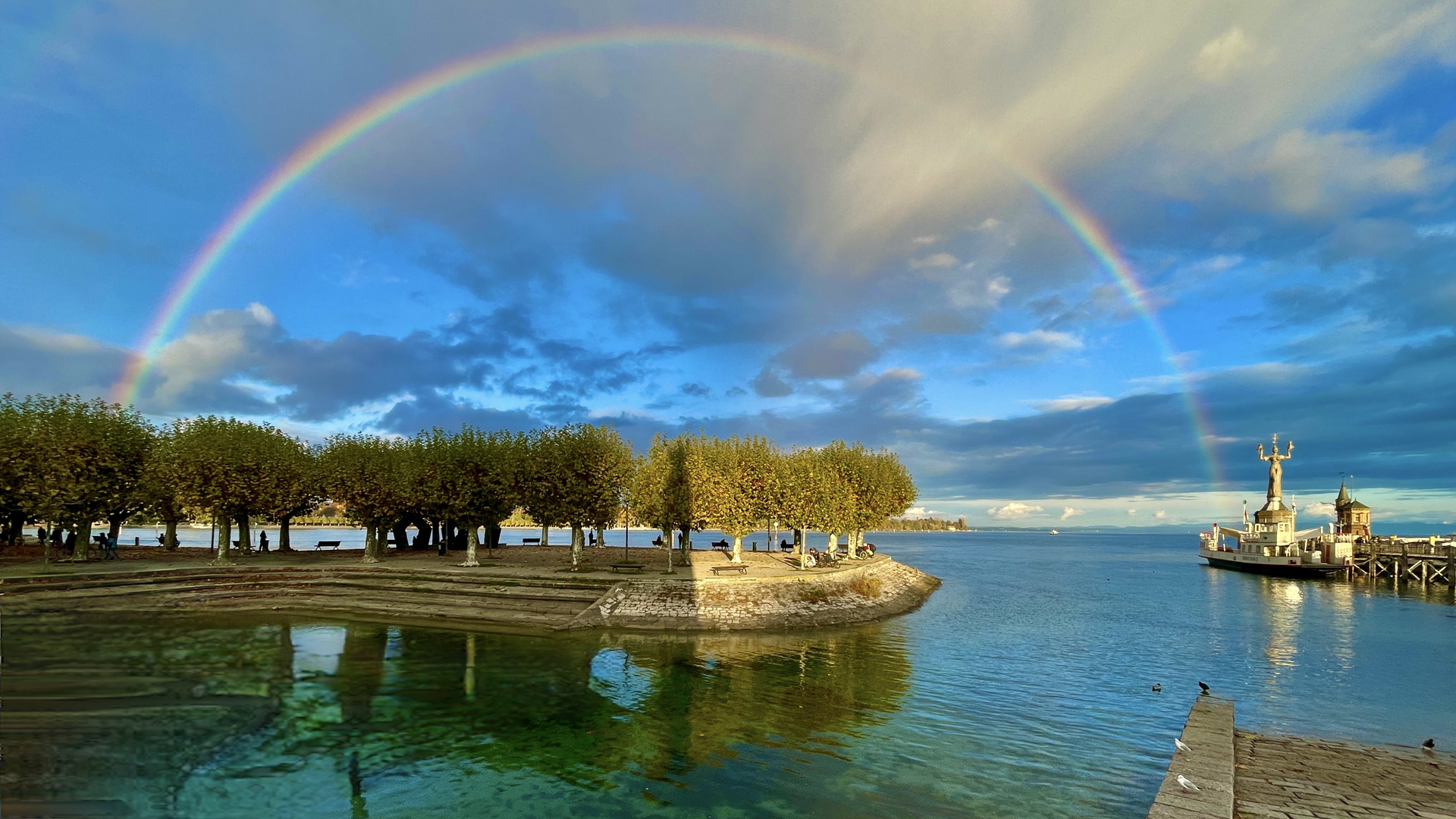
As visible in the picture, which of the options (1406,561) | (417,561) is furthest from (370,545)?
(1406,561)

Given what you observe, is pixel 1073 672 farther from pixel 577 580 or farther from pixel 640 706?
pixel 577 580

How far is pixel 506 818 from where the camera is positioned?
51.4ft

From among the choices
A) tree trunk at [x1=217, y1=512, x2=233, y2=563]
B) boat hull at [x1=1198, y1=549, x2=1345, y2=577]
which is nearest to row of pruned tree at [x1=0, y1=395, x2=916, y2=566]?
tree trunk at [x1=217, y1=512, x2=233, y2=563]

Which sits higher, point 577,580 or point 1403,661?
point 577,580

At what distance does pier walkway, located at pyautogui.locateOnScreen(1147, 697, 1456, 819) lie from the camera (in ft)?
49.6

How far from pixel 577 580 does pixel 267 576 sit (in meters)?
24.0

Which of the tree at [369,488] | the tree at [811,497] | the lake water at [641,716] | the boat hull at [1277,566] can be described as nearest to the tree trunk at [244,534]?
the tree at [369,488]

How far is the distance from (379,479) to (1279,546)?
154989mm

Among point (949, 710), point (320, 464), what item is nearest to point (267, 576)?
point (320, 464)

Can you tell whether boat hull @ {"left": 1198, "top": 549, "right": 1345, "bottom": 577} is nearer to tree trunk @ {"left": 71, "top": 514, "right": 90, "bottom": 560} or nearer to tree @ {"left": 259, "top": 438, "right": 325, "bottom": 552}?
tree @ {"left": 259, "top": 438, "right": 325, "bottom": 552}

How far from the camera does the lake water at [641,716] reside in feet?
55.3

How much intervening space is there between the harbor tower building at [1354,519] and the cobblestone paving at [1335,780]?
145 metres

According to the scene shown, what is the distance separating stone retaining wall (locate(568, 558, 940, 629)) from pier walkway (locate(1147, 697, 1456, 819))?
27921mm

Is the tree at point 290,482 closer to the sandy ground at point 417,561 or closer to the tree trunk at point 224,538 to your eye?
the tree trunk at point 224,538
